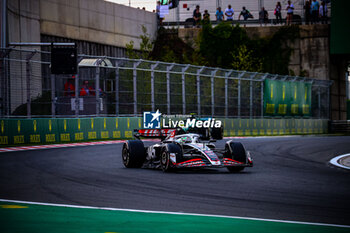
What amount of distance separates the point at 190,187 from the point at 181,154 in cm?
223

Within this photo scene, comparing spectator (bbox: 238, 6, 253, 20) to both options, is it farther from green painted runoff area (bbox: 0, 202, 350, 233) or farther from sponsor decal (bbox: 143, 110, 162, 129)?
green painted runoff area (bbox: 0, 202, 350, 233)

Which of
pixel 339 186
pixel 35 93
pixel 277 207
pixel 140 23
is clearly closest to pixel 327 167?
pixel 339 186

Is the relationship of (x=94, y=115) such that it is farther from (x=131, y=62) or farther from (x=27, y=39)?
(x=27, y=39)

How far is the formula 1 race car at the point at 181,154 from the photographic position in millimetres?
11828

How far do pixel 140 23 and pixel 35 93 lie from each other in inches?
839

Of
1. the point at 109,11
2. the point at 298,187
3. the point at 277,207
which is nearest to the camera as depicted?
the point at 277,207

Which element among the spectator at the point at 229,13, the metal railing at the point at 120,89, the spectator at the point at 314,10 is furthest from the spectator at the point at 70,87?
the spectator at the point at 314,10

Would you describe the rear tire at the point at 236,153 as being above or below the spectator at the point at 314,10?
below

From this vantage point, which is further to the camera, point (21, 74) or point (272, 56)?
point (272, 56)

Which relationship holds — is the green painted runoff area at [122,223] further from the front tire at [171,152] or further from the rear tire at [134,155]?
the rear tire at [134,155]

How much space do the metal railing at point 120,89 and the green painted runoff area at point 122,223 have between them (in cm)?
1312

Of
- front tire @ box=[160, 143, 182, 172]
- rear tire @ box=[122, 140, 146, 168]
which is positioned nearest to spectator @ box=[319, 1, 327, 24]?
rear tire @ box=[122, 140, 146, 168]

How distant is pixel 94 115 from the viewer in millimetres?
23031

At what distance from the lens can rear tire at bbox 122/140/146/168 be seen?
13105mm
